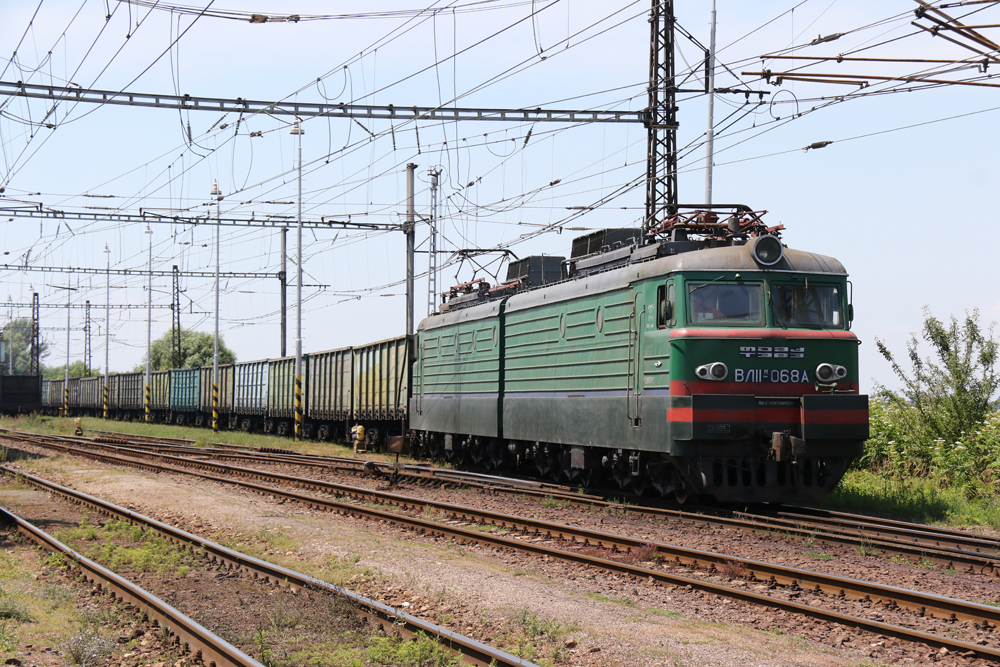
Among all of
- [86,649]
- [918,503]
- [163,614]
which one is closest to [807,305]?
[918,503]

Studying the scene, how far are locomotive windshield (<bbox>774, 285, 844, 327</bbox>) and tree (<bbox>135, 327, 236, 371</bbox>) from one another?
76.1m

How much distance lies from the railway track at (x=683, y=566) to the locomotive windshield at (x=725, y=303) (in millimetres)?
3354

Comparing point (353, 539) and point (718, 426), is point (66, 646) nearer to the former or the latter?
point (353, 539)

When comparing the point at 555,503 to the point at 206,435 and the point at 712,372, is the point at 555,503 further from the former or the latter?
the point at 206,435

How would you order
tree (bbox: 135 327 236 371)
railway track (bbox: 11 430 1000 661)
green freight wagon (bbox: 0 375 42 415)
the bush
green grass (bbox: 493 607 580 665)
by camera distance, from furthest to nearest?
tree (bbox: 135 327 236 371) < green freight wagon (bbox: 0 375 42 415) < railway track (bbox: 11 430 1000 661) < the bush < green grass (bbox: 493 607 580 665)

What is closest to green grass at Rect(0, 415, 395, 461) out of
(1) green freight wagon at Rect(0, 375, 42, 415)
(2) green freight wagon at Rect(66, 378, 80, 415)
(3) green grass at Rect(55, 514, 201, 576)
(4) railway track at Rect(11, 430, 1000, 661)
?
(1) green freight wagon at Rect(0, 375, 42, 415)

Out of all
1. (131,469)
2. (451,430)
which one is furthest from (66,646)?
(131,469)

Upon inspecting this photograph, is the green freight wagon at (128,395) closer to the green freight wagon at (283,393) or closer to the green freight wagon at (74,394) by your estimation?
the green freight wagon at (74,394)

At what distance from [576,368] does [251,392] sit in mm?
29842

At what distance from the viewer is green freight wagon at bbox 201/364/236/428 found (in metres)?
45.8

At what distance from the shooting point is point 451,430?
21703mm

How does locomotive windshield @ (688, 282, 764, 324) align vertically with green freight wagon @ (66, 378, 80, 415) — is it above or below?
above

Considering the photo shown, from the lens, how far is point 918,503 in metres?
14.2

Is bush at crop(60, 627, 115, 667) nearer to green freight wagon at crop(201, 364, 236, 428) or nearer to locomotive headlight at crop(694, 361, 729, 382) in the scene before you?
locomotive headlight at crop(694, 361, 729, 382)
